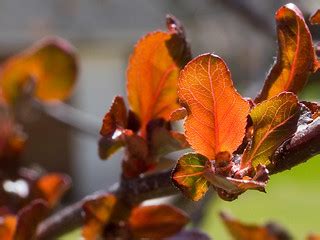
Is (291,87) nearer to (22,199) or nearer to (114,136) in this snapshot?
(114,136)

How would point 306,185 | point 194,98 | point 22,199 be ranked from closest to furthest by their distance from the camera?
point 194,98, point 22,199, point 306,185

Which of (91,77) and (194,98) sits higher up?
(194,98)

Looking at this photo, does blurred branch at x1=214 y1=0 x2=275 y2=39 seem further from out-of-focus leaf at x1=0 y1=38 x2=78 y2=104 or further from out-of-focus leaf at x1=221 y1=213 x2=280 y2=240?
out-of-focus leaf at x1=221 y1=213 x2=280 y2=240

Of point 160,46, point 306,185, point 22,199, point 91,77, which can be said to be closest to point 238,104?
point 160,46

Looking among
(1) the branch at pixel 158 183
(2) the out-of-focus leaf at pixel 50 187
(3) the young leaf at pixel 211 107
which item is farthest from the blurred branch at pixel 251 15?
(3) the young leaf at pixel 211 107

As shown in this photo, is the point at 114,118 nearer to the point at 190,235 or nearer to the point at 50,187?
the point at 190,235
